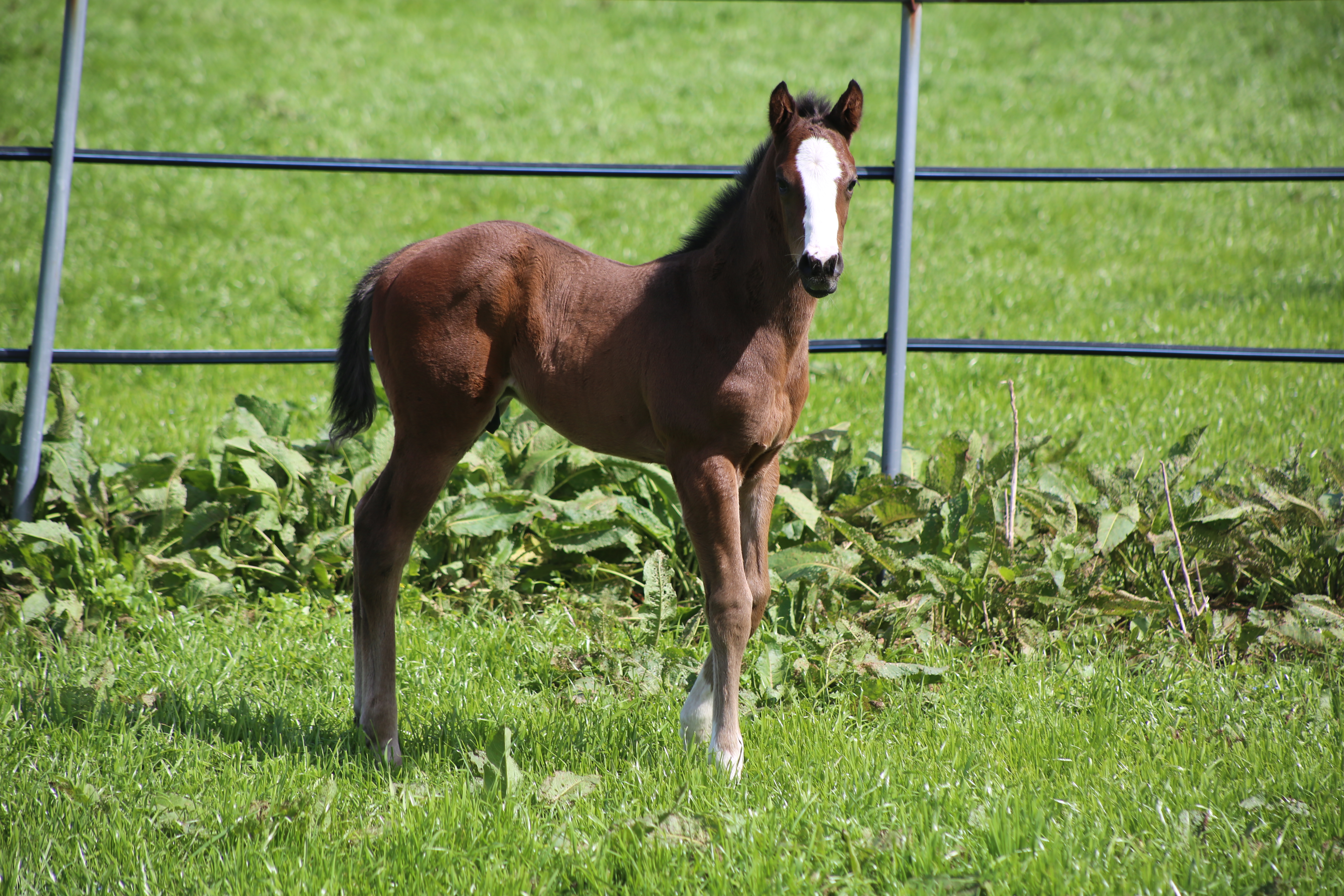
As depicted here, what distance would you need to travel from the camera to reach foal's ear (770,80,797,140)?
7.89 ft

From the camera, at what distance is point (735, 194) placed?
271 cm

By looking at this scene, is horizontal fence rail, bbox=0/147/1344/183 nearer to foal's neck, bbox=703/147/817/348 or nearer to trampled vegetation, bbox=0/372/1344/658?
trampled vegetation, bbox=0/372/1344/658

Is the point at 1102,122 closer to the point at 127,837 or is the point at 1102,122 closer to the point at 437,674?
the point at 437,674

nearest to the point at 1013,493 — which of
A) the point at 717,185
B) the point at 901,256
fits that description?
the point at 901,256

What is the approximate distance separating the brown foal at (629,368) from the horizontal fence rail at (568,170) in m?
1.14

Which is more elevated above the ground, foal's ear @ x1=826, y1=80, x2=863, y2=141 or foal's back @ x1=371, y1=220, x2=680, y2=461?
foal's ear @ x1=826, y1=80, x2=863, y2=141

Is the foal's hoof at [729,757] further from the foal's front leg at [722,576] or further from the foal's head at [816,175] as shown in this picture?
the foal's head at [816,175]

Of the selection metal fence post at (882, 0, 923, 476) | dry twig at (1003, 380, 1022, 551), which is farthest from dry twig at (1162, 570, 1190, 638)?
metal fence post at (882, 0, 923, 476)

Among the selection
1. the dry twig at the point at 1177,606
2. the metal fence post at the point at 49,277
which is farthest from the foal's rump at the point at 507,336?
the dry twig at the point at 1177,606

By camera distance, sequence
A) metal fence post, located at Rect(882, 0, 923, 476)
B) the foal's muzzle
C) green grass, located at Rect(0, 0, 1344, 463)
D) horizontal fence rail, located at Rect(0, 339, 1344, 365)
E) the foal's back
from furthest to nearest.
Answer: green grass, located at Rect(0, 0, 1344, 463), metal fence post, located at Rect(882, 0, 923, 476), horizontal fence rail, located at Rect(0, 339, 1344, 365), the foal's back, the foal's muzzle

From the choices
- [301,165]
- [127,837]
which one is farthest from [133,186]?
[127,837]

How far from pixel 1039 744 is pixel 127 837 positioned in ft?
7.34

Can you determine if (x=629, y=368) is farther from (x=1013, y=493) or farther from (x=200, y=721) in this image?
(x=1013, y=493)

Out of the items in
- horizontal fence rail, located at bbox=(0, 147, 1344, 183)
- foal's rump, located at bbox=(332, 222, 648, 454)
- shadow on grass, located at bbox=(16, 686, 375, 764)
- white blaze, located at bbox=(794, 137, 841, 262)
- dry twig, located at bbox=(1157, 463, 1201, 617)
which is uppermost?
horizontal fence rail, located at bbox=(0, 147, 1344, 183)
